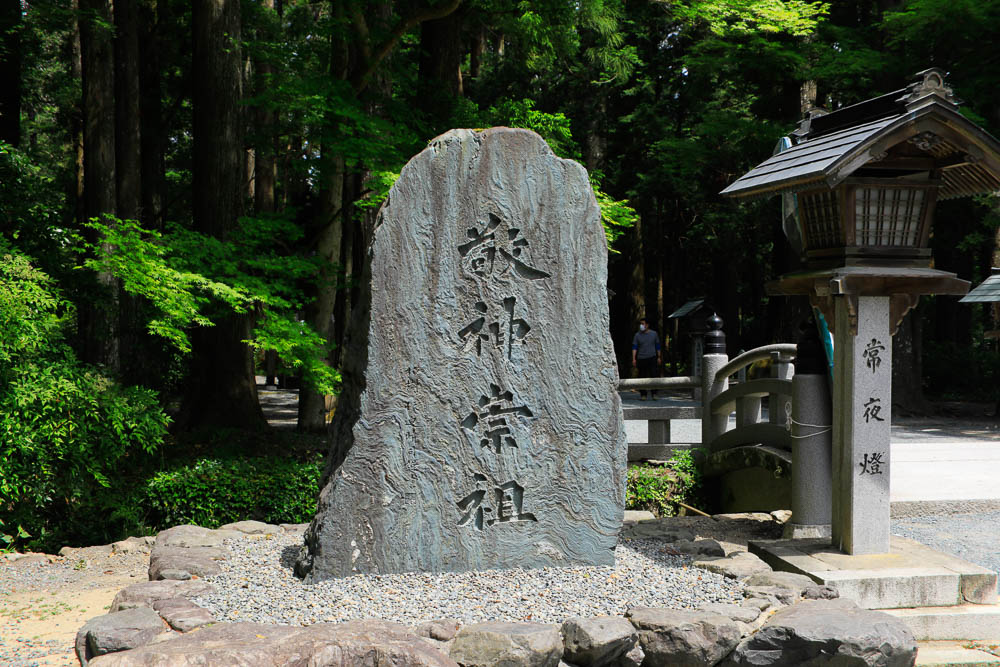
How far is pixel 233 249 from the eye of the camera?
8828 millimetres

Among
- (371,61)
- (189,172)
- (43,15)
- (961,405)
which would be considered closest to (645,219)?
(961,405)

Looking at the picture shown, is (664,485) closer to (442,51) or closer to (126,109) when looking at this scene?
(442,51)

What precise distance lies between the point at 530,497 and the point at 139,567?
11.1 feet

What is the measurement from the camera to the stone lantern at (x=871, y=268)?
573 centimetres

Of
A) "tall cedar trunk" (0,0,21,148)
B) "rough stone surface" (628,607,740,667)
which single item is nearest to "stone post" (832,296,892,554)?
"rough stone surface" (628,607,740,667)

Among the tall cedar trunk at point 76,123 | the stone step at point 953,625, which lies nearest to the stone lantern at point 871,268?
the stone step at point 953,625

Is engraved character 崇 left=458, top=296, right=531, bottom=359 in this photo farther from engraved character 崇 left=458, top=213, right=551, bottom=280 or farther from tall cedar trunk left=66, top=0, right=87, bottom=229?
tall cedar trunk left=66, top=0, right=87, bottom=229

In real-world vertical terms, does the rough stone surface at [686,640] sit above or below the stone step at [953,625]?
above

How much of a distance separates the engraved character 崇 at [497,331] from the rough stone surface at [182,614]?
2248 mm

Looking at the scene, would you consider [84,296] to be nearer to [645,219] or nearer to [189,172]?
[189,172]

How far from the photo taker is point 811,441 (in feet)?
22.0

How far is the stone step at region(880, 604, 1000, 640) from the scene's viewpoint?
5.23m

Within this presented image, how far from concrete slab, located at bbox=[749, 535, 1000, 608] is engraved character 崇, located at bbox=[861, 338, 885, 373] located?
4.50ft

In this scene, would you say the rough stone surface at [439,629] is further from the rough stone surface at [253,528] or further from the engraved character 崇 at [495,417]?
the rough stone surface at [253,528]
